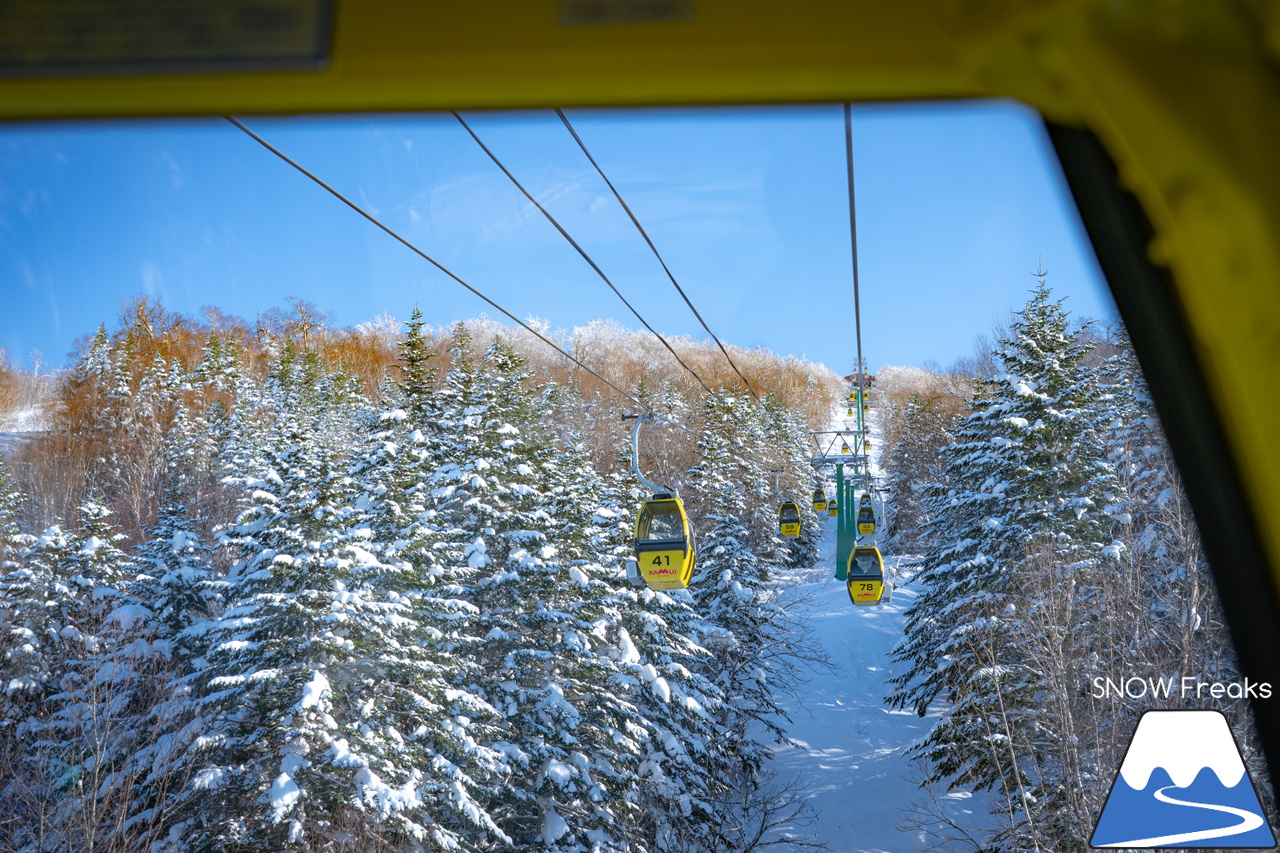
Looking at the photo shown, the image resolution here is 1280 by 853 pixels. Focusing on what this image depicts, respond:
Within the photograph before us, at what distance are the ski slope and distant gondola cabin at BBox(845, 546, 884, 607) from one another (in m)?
4.47

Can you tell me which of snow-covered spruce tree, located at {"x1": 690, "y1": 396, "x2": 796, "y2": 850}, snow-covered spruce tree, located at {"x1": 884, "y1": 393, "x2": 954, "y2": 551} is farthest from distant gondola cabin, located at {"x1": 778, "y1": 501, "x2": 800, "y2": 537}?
snow-covered spruce tree, located at {"x1": 884, "y1": 393, "x2": 954, "y2": 551}

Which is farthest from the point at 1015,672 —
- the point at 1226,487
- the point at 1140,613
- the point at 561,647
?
the point at 1226,487

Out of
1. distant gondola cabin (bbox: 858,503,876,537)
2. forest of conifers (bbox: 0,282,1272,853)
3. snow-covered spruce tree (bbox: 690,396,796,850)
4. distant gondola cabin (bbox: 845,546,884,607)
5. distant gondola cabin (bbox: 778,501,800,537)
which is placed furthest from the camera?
distant gondola cabin (bbox: 858,503,876,537)

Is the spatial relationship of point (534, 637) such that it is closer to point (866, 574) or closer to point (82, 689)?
point (866, 574)

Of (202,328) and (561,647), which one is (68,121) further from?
(202,328)

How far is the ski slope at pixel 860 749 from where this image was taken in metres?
16.9

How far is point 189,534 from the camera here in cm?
1934

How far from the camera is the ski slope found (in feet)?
55.4

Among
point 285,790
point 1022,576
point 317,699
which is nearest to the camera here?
point 285,790

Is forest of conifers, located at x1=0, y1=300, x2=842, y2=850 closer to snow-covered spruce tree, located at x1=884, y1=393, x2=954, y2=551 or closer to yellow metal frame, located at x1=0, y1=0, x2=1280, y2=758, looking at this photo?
yellow metal frame, located at x1=0, y1=0, x2=1280, y2=758

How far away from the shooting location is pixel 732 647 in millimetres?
19875

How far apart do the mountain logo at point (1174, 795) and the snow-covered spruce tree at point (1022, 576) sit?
1.04 metres

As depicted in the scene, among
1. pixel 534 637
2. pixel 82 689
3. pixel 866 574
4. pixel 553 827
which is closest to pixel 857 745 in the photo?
pixel 866 574

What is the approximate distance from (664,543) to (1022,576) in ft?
26.5
